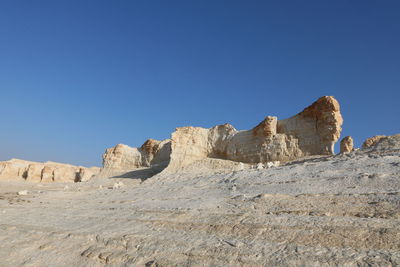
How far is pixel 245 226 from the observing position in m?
3.64

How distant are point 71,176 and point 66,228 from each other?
3477 cm

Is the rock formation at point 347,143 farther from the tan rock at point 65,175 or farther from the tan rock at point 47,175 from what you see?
the tan rock at point 47,175

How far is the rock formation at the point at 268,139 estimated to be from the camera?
15109mm

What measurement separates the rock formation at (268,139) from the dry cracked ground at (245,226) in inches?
383

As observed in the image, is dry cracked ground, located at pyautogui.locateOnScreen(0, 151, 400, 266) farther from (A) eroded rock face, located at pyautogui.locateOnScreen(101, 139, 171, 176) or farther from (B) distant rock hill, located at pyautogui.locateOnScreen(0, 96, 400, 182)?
(A) eroded rock face, located at pyautogui.locateOnScreen(101, 139, 171, 176)

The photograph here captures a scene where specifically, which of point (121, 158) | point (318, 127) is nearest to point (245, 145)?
point (318, 127)

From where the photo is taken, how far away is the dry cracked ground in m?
2.79

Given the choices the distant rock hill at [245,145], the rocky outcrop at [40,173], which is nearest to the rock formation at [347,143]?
the distant rock hill at [245,145]

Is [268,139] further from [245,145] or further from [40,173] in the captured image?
[40,173]

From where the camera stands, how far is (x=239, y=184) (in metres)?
6.33

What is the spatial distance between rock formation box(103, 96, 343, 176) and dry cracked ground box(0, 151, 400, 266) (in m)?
9.74

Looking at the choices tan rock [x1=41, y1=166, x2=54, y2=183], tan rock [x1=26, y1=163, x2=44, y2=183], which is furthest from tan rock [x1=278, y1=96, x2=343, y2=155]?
tan rock [x1=26, y1=163, x2=44, y2=183]

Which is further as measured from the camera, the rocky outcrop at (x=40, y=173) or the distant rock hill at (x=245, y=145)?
the rocky outcrop at (x=40, y=173)

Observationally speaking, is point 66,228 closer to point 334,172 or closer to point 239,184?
point 239,184
